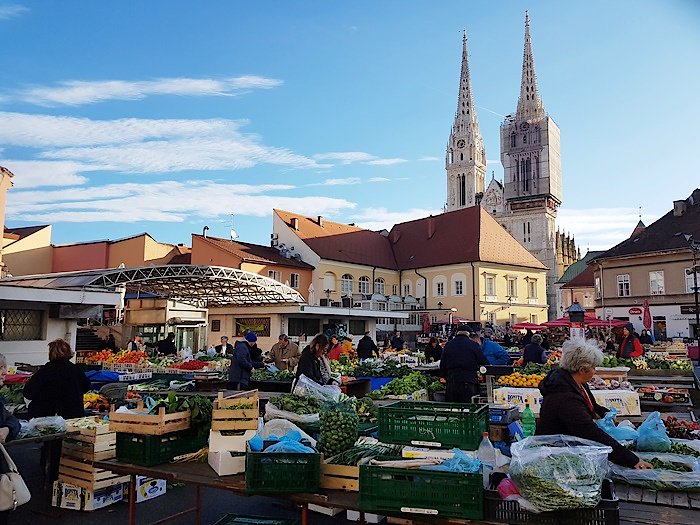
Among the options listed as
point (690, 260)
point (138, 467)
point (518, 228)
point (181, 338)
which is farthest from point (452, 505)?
point (518, 228)

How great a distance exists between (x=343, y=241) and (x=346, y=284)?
422 cm

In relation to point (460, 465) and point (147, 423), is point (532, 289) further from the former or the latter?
point (460, 465)

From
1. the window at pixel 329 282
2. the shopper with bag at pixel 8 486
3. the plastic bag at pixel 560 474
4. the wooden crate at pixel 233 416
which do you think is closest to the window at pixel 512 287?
the window at pixel 329 282

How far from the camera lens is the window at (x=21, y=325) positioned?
45.3 feet

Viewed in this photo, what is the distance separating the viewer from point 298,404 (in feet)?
18.7

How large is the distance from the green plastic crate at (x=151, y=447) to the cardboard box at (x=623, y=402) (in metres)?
5.36

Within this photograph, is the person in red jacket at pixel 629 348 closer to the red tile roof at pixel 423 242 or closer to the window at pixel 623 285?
the window at pixel 623 285

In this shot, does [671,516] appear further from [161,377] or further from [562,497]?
[161,377]

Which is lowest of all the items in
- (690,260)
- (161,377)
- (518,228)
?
(161,377)

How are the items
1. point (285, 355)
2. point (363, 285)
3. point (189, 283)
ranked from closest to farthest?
point (285, 355), point (189, 283), point (363, 285)

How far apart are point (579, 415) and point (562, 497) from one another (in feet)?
2.87

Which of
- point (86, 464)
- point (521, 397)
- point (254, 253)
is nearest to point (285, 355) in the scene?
point (521, 397)

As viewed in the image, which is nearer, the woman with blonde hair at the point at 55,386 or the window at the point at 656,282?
the woman with blonde hair at the point at 55,386

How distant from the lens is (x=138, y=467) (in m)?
4.91
